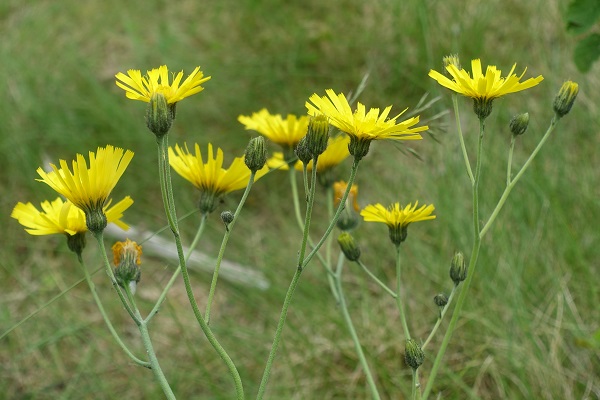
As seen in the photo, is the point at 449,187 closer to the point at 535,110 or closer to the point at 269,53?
the point at 535,110

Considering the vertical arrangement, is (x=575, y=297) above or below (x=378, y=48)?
below

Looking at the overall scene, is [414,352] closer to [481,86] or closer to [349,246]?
[349,246]

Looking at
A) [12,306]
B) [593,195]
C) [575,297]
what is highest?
[593,195]

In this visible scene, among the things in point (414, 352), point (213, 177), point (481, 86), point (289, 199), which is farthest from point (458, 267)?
point (289, 199)

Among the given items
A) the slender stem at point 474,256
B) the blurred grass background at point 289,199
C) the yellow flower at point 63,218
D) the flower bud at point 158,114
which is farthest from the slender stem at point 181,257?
the blurred grass background at point 289,199

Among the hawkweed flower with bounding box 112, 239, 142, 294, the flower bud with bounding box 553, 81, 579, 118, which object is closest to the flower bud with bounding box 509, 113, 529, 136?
the flower bud with bounding box 553, 81, 579, 118

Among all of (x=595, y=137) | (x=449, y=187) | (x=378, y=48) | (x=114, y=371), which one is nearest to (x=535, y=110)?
(x=595, y=137)
